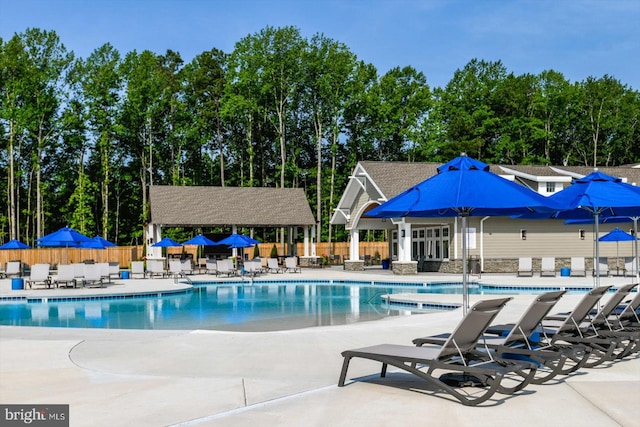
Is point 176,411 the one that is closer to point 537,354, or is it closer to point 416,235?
point 537,354

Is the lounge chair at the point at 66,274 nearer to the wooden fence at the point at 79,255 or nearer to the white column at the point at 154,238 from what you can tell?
the white column at the point at 154,238

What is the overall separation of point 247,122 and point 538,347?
42.6 meters

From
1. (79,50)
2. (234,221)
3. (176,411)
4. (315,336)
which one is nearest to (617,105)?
(234,221)

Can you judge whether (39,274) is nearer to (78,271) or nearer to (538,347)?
(78,271)

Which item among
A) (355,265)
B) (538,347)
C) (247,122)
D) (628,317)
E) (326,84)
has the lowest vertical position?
(355,265)

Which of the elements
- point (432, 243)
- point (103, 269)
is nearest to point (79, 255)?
point (103, 269)

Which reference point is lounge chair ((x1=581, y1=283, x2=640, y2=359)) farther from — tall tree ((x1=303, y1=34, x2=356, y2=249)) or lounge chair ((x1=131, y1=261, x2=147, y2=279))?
tall tree ((x1=303, y1=34, x2=356, y2=249))

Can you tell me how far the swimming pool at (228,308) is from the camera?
14156mm

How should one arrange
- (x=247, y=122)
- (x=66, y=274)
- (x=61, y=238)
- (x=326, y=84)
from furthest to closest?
(x=247, y=122)
(x=326, y=84)
(x=61, y=238)
(x=66, y=274)

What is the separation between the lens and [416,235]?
33656mm

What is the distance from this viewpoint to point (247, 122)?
4853 centimetres

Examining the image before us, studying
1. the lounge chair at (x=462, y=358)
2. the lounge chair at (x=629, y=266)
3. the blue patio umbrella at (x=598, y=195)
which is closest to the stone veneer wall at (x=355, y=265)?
the lounge chair at (x=629, y=266)

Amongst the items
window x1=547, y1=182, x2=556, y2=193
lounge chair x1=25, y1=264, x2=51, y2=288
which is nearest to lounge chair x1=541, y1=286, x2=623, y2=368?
lounge chair x1=25, y1=264, x2=51, y2=288

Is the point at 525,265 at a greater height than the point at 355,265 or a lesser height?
greater
